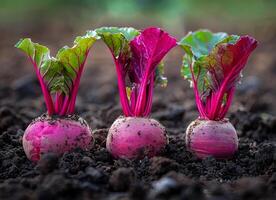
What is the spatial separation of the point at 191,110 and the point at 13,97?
6.98 ft

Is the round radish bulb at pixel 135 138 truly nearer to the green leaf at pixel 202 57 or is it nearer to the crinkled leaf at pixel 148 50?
the crinkled leaf at pixel 148 50

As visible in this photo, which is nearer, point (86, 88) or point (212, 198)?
point (212, 198)

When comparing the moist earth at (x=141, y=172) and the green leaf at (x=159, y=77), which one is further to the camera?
the green leaf at (x=159, y=77)

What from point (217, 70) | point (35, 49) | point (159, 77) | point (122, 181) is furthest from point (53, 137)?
point (217, 70)

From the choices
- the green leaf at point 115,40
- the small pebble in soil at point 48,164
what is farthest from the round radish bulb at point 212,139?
the small pebble in soil at point 48,164

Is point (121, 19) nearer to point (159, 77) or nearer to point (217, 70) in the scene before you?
point (159, 77)

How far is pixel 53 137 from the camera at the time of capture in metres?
3.07

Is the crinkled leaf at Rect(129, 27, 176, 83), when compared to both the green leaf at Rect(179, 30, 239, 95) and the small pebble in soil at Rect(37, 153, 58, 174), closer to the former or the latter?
the green leaf at Rect(179, 30, 239, 95)

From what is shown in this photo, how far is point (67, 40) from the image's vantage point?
1254 cm

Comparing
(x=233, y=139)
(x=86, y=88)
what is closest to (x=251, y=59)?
(x=86, y=88)

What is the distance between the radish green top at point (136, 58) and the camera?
3.02 m

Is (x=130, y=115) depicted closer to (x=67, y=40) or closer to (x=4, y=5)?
(x=67, y=40)

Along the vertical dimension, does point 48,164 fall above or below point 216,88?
below

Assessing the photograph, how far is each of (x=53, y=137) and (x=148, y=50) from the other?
0.74 metres
